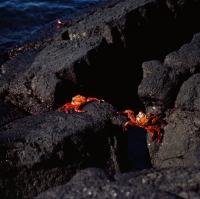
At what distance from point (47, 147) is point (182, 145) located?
1573 millimetres

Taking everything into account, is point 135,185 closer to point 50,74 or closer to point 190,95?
point 190,95

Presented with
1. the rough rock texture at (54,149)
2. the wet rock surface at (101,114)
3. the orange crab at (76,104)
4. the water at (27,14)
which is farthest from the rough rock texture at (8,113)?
the water at (27,14)

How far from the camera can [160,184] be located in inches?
115

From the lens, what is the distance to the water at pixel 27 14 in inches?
352

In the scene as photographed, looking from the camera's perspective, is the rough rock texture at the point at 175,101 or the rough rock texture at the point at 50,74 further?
the rough rock texture at the point at 50,74

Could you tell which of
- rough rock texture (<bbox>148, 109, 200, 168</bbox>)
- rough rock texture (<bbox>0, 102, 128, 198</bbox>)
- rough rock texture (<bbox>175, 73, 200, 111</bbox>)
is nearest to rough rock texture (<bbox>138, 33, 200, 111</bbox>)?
rough rock texture (<bbox>175, 73, 200, 111</bbox>)

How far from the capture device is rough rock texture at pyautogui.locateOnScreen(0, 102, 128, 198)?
393cm

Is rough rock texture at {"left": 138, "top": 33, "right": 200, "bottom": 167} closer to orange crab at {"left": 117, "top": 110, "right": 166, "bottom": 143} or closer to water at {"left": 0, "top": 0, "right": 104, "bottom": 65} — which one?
orange crab at {"left": 117, "top": 110, "right": 166, "bottom": 143}

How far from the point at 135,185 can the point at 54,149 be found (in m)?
1.33

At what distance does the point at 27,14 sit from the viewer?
32.8 ft

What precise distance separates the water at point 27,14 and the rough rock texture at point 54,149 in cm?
447

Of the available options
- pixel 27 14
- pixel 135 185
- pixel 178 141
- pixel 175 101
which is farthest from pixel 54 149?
pixel 27 14

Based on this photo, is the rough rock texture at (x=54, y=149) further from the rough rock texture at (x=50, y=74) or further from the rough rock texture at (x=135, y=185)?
the rough rock texture at (x=135, y=185)

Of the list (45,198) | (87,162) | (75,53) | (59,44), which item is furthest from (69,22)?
(45,198)
